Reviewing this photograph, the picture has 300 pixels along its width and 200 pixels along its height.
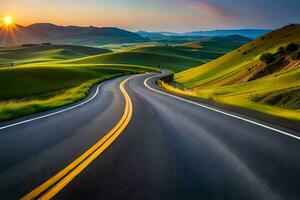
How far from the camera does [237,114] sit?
14.2m

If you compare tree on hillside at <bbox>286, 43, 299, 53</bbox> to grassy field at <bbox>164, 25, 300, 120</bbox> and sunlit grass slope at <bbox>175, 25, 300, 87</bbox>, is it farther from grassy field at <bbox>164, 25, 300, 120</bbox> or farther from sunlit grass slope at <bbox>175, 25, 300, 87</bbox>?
sunlit grass slope at <bbox>175, 25, 300, 87</bbox>

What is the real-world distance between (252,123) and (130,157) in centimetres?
610

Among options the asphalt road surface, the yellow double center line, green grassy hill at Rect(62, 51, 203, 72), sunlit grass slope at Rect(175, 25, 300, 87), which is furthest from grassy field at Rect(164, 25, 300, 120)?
green grassy hill at Rect(62, 51, 203, 72)

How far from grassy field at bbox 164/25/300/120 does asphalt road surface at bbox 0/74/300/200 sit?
5.72m

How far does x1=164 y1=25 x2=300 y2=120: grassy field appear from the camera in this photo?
17922 mm

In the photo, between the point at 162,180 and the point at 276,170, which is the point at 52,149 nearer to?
the point at 162,180

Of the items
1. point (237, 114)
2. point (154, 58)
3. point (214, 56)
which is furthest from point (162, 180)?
point (214, 56)

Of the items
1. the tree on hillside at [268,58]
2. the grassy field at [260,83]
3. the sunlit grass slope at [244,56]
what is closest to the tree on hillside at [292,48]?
the grassy field at [260,83]

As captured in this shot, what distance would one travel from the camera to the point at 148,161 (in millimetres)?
6777

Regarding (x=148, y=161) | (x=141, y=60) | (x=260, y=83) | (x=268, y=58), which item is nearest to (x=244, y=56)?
(x=268, y=58)

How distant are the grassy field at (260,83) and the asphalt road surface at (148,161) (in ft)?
18.8

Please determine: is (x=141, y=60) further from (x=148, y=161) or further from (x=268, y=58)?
(x=148, y=161)

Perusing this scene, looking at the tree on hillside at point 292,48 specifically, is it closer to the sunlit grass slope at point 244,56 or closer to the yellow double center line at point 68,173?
the sunlit grass slope at point 244,56

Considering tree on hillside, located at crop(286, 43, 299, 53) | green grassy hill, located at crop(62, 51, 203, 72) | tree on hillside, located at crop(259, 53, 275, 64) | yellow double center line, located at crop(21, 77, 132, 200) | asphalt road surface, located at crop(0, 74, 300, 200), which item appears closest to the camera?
yellow double center line, located at crop(21, 77, 132, 200)
